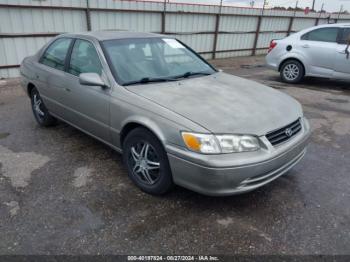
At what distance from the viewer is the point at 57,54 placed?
4.29m

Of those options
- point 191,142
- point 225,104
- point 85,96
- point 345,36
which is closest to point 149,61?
point 85,96

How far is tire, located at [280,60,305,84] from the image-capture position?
328 inches

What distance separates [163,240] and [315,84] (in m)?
7.81

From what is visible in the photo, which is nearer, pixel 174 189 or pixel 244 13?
pixel 174 189

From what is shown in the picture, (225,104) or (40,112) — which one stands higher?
(225,104)

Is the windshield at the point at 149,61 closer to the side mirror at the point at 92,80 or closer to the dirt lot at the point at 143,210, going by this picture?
the side mirror at the point at 92,80

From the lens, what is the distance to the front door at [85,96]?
3402mm

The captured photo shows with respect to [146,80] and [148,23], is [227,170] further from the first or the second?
[148,23]

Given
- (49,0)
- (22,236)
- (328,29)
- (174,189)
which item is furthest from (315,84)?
(22,236)

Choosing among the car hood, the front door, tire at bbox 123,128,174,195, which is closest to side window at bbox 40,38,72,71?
the front door

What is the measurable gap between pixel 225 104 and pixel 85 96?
5.53 feet

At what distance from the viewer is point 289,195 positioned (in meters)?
3.17

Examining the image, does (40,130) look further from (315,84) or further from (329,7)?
(329,7)

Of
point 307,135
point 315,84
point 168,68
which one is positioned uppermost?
A: point 168,68
